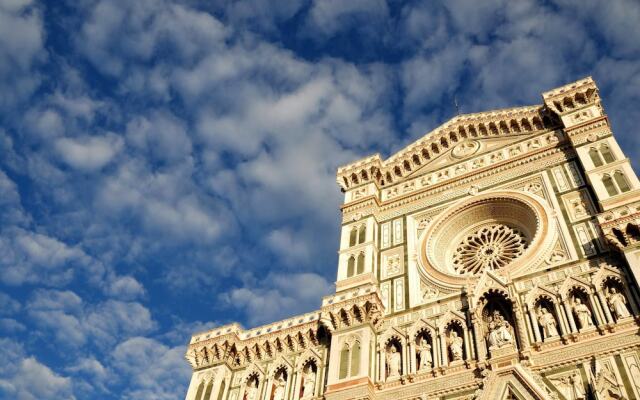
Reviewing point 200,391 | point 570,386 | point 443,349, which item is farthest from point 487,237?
point 200,391

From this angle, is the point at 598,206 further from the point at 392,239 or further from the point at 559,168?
the point at 392,239

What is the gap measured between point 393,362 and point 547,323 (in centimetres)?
402

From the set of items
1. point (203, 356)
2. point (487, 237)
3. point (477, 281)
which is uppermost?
point (487, 237)

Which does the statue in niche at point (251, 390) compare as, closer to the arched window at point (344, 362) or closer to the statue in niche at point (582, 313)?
the arched window at point (344, 362)

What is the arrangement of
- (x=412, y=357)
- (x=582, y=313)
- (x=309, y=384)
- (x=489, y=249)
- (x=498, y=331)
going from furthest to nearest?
1. (x=489, y=249)
2. (x=309, y=384)
3. (x=412, y=357)
4. (x=498, y=331)
5. (x=582, y=313)

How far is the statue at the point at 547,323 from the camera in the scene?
1445cm

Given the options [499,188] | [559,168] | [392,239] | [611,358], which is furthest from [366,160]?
[611,358]

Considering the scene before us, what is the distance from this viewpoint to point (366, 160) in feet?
77.0

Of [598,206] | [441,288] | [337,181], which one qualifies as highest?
[337,181]

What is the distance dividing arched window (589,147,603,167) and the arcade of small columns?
4228 millimetres

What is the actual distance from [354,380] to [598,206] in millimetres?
7943

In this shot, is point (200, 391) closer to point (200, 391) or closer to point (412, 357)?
point (200, 391)

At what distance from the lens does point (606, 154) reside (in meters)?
17.8

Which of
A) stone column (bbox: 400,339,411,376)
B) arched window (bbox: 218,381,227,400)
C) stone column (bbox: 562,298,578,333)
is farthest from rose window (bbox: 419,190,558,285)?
arched window (bbox: 218,381,227,400)
